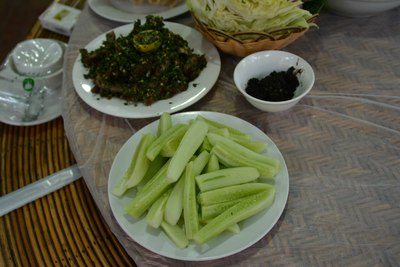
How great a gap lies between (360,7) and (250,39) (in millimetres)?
468

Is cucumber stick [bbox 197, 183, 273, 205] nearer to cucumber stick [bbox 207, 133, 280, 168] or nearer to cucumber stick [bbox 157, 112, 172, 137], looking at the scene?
cucumber stick [bbox 207, 133, 280, 168]

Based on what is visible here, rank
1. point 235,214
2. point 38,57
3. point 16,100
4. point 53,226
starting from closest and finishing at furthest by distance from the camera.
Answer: point 235,214, point 53,226, point 16,100, point 38,57

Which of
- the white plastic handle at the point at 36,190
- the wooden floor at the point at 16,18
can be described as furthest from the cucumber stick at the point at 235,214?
the wooden floor at the point at 16,18

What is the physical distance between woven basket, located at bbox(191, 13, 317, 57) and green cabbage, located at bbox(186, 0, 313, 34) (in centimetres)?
2

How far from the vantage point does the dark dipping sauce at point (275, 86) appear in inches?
38.6

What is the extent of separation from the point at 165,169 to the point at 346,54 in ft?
2.56

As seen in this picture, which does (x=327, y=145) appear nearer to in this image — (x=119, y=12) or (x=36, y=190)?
(x=36, y=190)

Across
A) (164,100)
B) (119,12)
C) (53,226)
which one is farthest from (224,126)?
(119,12)

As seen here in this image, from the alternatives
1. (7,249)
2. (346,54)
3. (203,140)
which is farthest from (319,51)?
(7,249)

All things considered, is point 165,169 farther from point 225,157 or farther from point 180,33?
point 180,33

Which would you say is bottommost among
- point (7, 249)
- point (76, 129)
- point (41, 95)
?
point (7, 249)

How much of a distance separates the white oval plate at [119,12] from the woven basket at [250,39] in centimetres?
33

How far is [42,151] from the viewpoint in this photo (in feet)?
4.41

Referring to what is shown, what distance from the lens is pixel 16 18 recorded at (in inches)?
89.6
